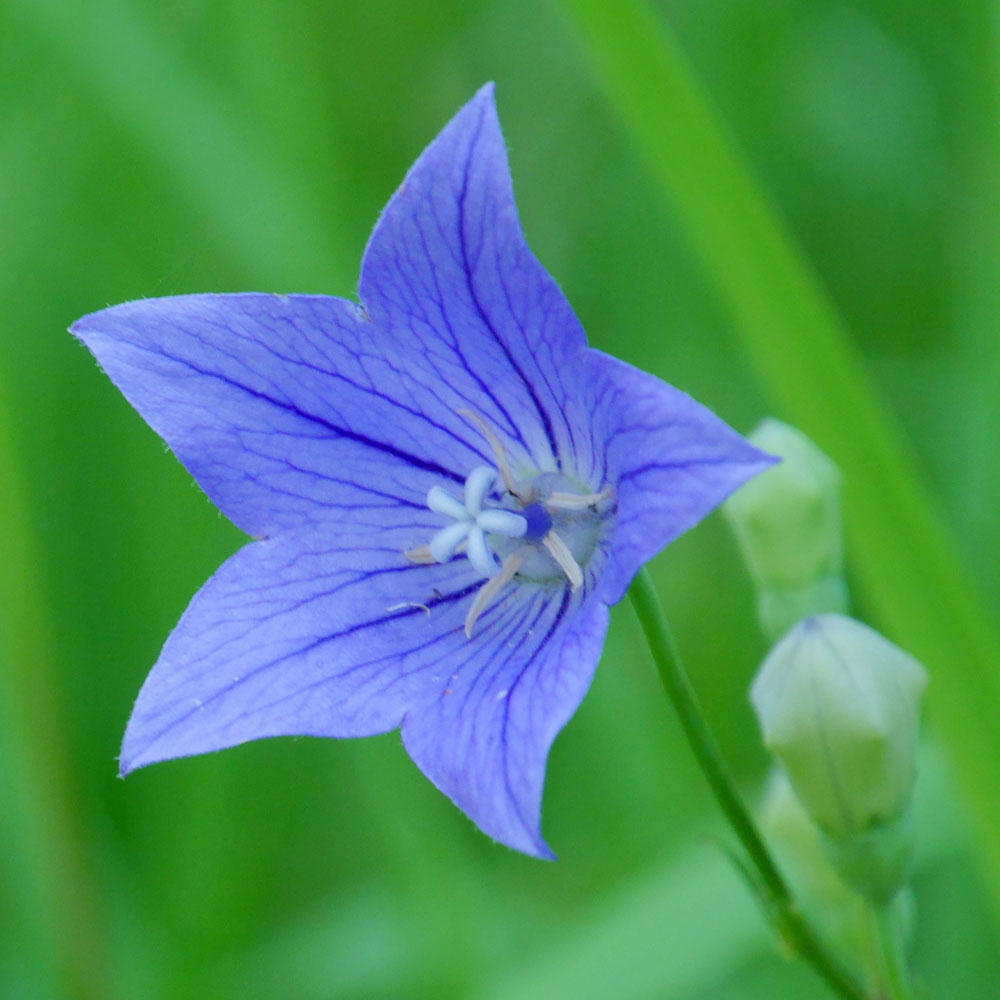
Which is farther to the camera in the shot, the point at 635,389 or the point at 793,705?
the point at 793,705

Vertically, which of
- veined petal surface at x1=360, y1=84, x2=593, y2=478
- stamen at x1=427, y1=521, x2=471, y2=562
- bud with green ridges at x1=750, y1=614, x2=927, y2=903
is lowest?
bud with green ridges at x1=750, y1=614, x2=927, y2=903

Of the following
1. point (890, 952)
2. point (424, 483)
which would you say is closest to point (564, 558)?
point (424, 483)

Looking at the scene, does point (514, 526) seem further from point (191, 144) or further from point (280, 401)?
point (191, 144)

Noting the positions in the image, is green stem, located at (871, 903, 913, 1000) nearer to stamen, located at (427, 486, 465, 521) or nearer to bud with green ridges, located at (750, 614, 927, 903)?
bud with green ridges, located at (750, 614, 927, 903)

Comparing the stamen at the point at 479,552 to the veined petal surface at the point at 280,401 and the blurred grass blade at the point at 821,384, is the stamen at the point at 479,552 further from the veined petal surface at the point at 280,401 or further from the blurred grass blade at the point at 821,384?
the blurred grass blade at the point at 821,384

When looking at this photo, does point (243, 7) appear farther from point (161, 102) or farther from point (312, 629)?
point (312, 629)

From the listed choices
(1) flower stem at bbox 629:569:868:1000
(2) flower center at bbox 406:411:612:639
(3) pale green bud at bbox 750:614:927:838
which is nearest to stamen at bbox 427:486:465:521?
(2) flower center at bbox 406:411:612:639

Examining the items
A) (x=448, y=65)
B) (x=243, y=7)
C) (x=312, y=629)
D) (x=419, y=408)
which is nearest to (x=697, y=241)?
(x=419, y=408)
